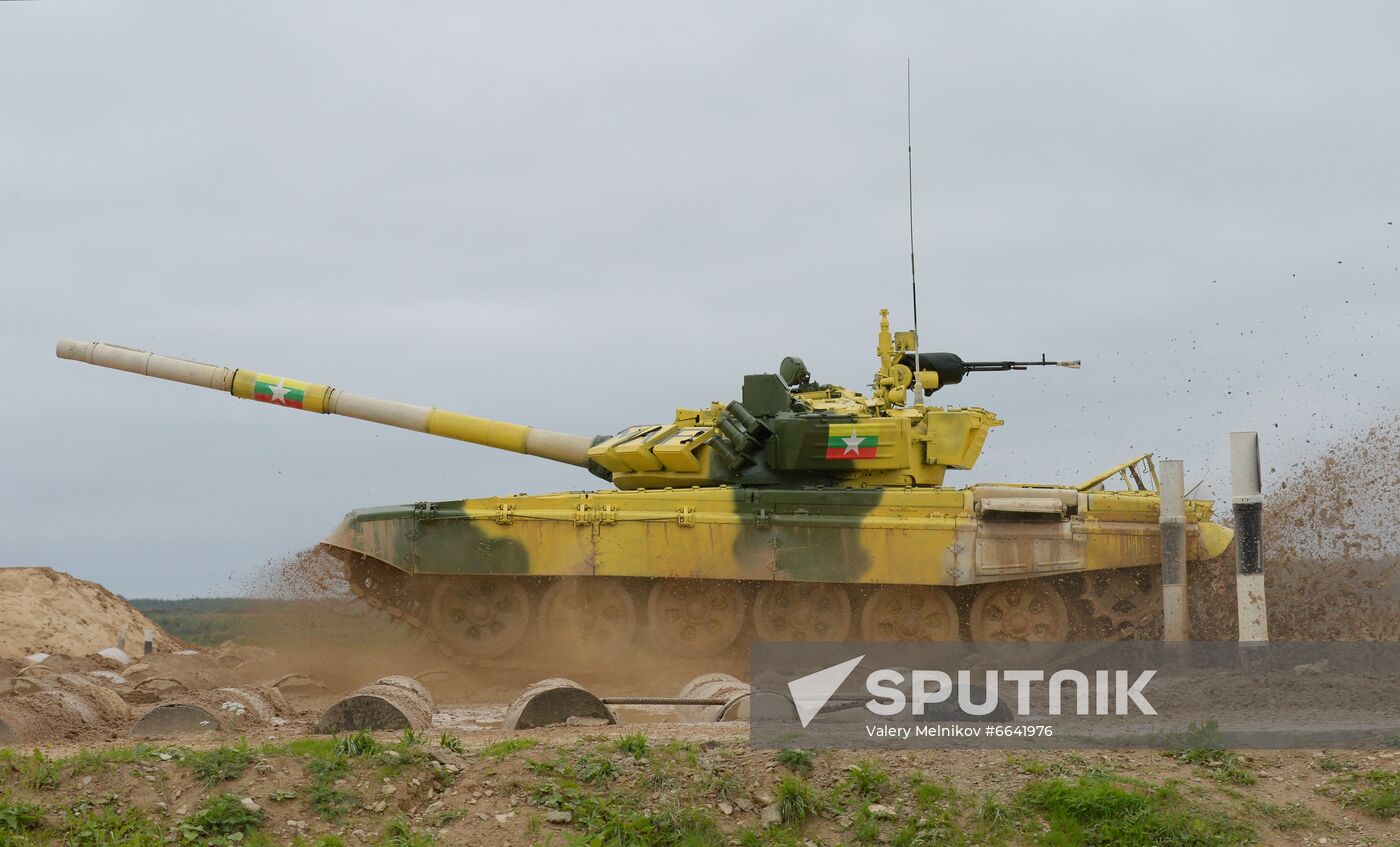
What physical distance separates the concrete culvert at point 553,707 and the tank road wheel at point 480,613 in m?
6.66

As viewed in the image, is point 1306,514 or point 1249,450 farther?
point 1306,514

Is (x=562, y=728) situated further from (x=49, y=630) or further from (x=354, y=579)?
(x=49, y=630)

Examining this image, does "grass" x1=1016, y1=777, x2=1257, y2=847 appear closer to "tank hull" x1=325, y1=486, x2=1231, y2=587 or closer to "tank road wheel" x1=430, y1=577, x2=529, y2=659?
"tank hull" x1=325, y1=486, x2=1231, y2=587

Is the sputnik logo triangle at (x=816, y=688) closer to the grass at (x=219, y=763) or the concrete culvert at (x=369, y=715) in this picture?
the concrete culvert at (x=369, y=715)

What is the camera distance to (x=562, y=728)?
1207 cm

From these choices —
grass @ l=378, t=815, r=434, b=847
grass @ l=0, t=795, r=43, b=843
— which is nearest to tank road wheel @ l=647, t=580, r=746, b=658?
grass @ l=378, t=815, r=434, b=847

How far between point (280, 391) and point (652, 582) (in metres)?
6.71

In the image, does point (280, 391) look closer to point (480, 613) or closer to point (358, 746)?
point (480, 613)

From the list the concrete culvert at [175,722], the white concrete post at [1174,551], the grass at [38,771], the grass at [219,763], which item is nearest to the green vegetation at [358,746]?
the grass at [219,763]

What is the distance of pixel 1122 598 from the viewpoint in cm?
1936

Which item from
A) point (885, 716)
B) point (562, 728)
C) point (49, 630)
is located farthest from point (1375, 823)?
point (49, 630)

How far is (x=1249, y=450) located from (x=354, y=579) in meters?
11.1

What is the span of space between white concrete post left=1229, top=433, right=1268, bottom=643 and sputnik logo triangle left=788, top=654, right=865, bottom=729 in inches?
170

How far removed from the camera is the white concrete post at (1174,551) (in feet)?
58.2
